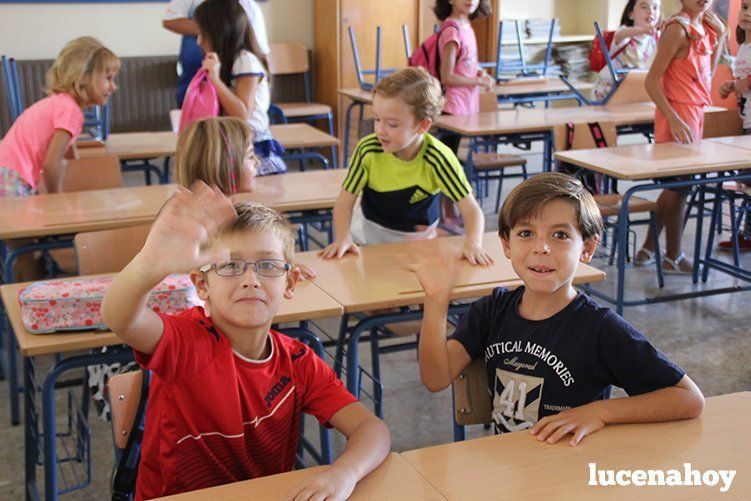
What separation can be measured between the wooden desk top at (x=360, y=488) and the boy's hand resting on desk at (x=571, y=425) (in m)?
0.25

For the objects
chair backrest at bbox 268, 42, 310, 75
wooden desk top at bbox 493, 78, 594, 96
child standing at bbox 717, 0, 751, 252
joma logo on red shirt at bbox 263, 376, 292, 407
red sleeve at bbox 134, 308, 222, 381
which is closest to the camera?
red sleeve at bbox 134, 308, 222, 381

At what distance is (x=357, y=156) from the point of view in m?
2.93

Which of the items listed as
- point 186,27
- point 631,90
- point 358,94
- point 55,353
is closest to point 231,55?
point 186,27

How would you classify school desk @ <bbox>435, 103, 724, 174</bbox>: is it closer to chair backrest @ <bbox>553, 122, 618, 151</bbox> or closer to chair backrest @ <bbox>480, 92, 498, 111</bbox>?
chair backrest @ <bbox>480, 92, 498, 111</bbox>

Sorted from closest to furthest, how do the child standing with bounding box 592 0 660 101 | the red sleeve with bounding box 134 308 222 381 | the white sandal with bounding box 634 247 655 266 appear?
the red sleeve with bounding box 134 308 222 381, the white sandal with bounding box 634 247 655 266, the child standing with bounding box 592 0 660 101

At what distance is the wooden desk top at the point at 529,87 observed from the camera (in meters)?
6.65

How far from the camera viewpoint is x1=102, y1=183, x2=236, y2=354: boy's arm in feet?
4.09

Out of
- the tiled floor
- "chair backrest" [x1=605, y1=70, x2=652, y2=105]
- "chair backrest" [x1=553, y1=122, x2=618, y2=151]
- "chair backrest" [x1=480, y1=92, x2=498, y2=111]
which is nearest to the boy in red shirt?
the tiled floor

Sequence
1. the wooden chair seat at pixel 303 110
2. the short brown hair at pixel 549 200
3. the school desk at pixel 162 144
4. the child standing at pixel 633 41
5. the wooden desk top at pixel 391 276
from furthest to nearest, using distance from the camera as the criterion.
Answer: the wooden chair seat at pixel 303 110 < the child standing at pixel 633 41 < the school desk at pixel 162 144 < the wooden desk top at pixel 391 276 < the short brown hair at pixel 549 200

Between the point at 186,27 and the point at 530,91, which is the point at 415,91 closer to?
the point at 186,27

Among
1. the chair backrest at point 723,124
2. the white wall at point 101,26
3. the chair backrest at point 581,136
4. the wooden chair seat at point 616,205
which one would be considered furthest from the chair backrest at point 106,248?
the white wall at point 101,26

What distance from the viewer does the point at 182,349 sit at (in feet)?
5.05

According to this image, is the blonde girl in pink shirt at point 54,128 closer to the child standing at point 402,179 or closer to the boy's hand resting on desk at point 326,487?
the child standing at point 402,179

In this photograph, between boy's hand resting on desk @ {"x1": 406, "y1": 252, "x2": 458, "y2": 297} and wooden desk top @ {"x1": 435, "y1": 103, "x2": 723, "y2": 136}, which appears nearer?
boy's hand resting on desk @ {"x1": 406, "y1": 252, "x2": 458, "y2": 297}
